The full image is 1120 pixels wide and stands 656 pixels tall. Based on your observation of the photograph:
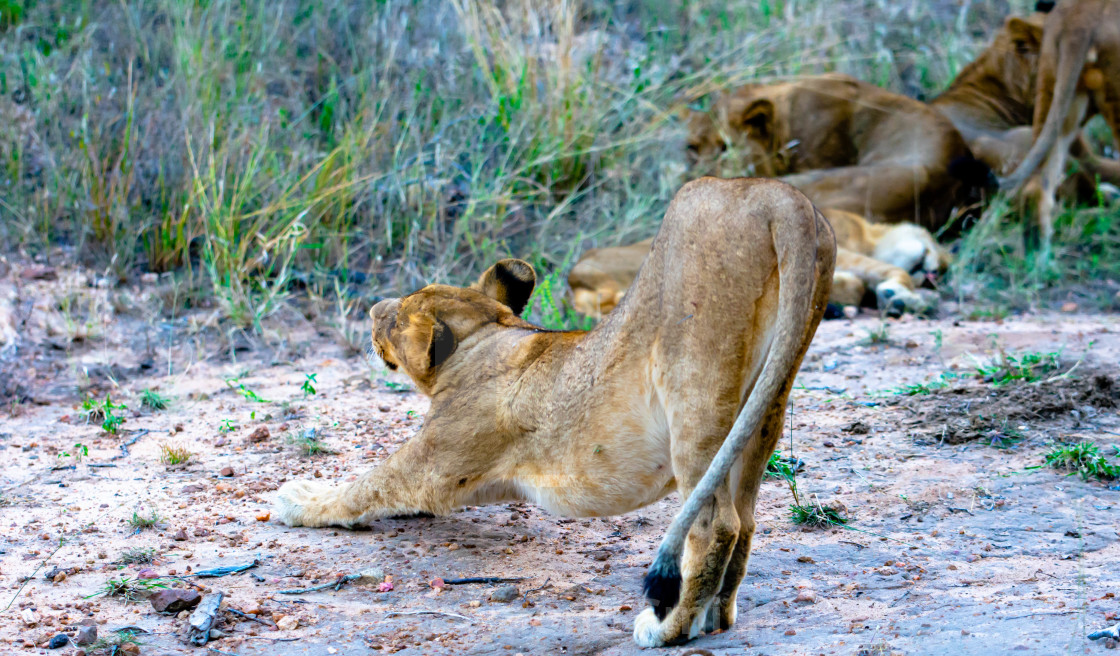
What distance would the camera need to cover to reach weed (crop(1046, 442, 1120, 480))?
3.50 meters

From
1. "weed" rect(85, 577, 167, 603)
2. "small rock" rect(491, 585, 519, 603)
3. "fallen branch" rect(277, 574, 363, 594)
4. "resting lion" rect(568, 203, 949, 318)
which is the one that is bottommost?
"resting lion" rect(568, 203, 949, 318)

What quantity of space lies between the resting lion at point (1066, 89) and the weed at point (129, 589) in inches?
242

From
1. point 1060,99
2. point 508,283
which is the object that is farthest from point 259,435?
point 1060,99

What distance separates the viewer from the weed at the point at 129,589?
276cm

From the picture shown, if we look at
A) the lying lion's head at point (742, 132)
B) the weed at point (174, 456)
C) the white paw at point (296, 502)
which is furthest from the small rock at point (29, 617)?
the lying lion's head at point (742, 132)

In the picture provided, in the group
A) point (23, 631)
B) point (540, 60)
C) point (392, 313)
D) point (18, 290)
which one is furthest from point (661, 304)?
point (540, 60)

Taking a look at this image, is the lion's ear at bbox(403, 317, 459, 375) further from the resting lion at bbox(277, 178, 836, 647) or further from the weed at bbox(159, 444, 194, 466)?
the weed at bbox(159, 444, 194, 466)

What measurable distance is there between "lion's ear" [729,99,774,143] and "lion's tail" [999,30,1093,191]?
5.63 ft

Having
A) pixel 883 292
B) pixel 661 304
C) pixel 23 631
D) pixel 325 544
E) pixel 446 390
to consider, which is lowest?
pixel 883 292

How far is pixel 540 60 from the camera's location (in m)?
7.32

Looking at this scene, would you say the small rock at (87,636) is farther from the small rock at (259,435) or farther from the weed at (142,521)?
the small rock at (259,435)

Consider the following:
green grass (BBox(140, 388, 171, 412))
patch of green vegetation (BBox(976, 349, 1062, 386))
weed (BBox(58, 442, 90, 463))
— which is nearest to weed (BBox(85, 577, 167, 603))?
weed (BBox(58, 442, 90, 463))

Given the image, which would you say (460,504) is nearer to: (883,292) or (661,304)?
(661,304)

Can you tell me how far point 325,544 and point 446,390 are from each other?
1.99ft
